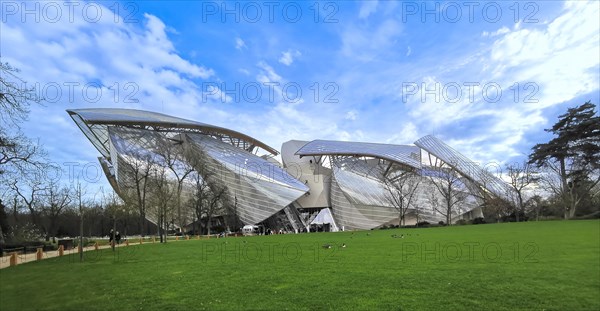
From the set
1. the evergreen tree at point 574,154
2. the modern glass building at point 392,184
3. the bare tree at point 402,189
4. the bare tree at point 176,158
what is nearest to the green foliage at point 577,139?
the evergreen tree at point 574,154

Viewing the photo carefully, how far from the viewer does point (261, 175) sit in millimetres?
62875

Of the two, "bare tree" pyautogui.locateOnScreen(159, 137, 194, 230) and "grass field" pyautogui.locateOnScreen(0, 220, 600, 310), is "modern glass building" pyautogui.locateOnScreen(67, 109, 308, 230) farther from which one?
"grass field" pyautogui.locateOnScreen(0, 220, 600, 310)

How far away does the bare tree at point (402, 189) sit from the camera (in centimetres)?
6131

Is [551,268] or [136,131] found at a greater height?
[136,131]

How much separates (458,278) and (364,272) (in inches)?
88.9

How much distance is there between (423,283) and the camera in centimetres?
810

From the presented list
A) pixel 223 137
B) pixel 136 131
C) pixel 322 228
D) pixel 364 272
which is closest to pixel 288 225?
pixel 322 228

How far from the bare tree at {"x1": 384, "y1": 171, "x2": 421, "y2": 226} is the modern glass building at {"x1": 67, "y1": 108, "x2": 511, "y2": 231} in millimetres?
357

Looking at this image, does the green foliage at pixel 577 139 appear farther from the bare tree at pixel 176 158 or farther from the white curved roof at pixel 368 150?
the bare tree at pixel 176 158

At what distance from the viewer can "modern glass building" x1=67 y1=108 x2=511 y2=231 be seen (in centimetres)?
5800

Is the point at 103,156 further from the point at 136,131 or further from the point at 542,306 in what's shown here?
the point at 542,306

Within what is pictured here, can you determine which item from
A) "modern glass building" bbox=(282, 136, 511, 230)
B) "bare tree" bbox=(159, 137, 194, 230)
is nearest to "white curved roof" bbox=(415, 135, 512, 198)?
"modern glass building" bbox=(282, 136, 511, 230)

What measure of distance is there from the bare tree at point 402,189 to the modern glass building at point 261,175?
1.17ft

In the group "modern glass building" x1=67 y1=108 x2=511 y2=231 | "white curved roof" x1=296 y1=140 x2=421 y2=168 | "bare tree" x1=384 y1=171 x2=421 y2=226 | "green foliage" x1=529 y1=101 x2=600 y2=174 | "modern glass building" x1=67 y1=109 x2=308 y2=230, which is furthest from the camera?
"white curved roof" x1=296 y1=140 x2=421 y2=168
